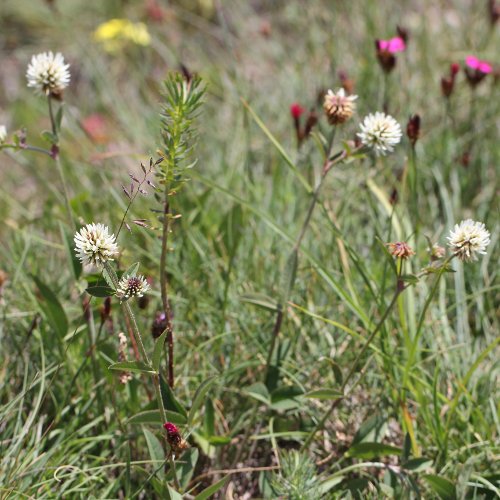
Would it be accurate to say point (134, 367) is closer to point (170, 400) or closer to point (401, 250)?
point (170, 400)

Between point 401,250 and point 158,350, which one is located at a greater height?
point 401,250

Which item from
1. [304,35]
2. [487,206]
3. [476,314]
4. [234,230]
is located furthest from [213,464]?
[304,35]

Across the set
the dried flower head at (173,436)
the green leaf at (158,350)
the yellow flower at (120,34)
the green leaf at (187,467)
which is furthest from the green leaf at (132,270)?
the yellow flower at (120,34)

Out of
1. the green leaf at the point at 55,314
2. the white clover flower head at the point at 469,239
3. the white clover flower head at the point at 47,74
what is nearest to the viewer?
the white clover flower head at the point at 469,239

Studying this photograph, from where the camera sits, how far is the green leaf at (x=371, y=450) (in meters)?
1.57

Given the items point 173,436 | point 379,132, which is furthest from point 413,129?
point 173,436

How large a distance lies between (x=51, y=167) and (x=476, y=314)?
219 cm

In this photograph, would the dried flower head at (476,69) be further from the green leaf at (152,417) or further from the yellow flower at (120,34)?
the yellow flower at (120,34)

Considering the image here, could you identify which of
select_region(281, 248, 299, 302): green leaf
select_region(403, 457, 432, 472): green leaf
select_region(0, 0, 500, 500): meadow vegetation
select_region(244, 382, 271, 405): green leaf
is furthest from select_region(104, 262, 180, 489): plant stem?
select_region(403, 457, 432, 472): green leaf

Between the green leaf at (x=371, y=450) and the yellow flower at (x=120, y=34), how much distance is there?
96.9 inches

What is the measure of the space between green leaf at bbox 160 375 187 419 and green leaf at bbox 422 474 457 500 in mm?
548

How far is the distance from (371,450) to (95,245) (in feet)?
2.64

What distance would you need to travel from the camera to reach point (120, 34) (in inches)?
151

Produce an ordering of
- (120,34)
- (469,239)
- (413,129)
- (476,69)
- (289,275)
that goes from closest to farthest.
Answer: (469,239) → (289,275) → (413,129) → (476,69) → (120,34)
